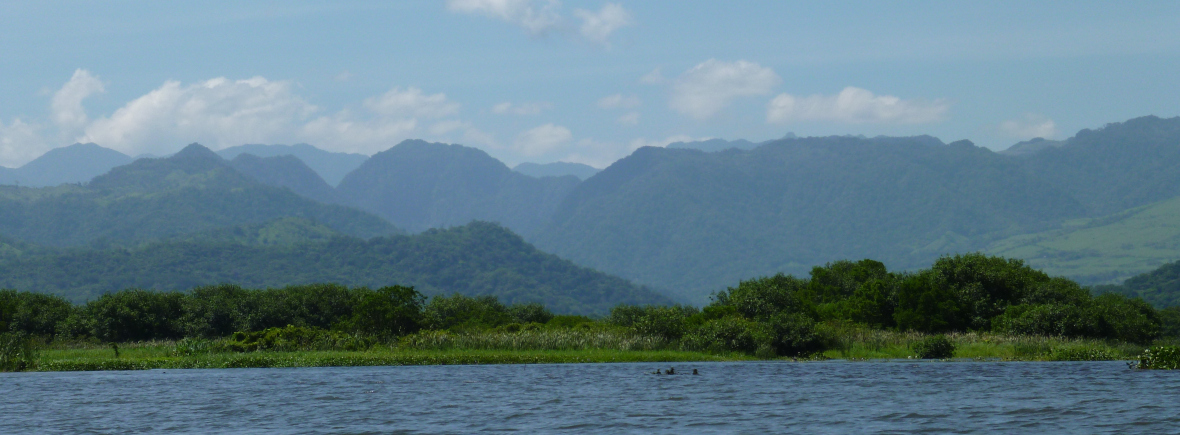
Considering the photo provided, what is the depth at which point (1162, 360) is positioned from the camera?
2447 inches

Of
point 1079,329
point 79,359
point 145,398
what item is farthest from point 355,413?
point 1079,329

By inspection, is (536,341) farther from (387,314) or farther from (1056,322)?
(1056,322)

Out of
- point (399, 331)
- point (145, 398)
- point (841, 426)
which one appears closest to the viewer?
point (841, 426)

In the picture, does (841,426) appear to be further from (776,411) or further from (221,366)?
(221,366)

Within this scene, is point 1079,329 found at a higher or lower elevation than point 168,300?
lower

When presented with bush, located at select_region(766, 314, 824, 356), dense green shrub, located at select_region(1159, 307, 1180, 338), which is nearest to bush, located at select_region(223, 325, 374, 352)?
bush, located at select_region(766, 314, 824, 356)

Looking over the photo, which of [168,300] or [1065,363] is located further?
[168,300]

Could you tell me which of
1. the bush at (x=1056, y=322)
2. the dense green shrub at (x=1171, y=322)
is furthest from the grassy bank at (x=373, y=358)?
the dense green shrub at (x=1171, y=322)

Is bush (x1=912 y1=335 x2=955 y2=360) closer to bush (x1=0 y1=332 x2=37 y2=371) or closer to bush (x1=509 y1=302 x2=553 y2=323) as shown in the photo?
bush (x1=509 y1=302 x2=553 y2=323)

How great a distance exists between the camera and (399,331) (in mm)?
88625

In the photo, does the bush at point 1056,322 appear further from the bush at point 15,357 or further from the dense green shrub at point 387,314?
the bush at point 15,357

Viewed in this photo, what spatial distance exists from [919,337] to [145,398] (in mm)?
57994

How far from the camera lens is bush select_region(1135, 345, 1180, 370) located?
62.0 meters

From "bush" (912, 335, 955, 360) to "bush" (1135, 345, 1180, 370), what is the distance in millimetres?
16137
